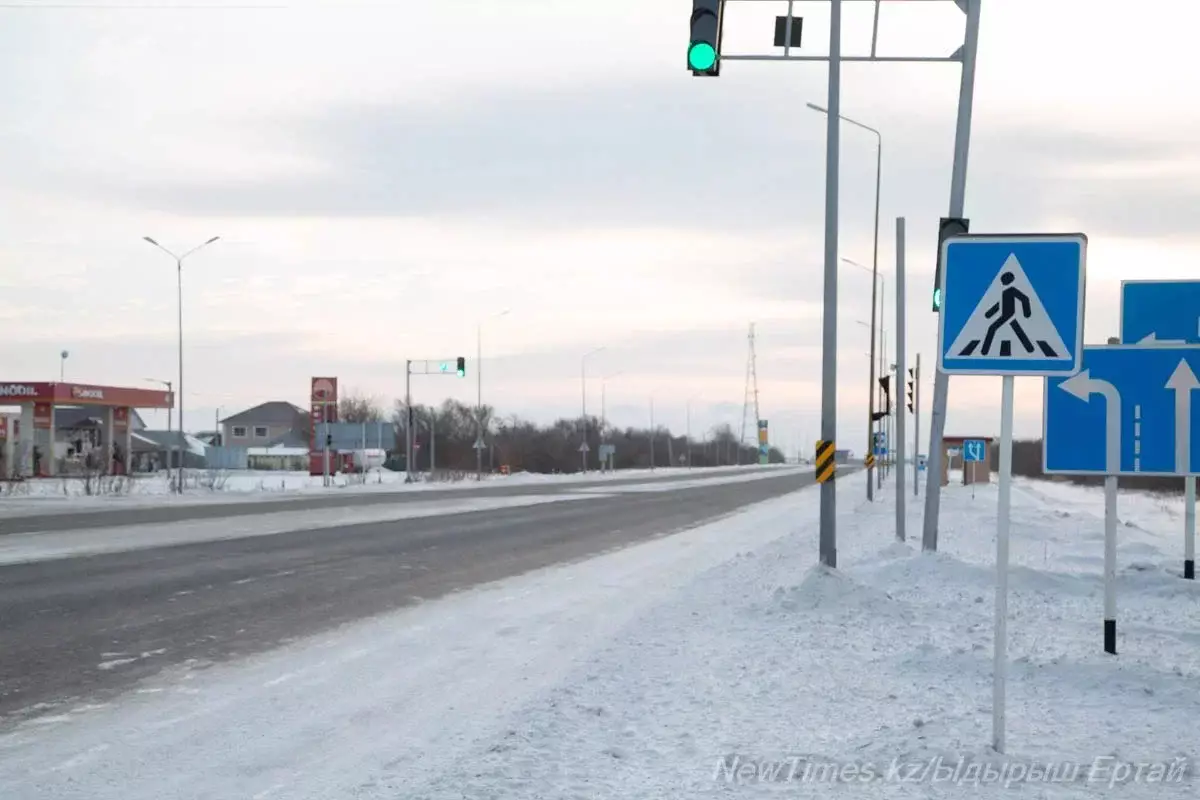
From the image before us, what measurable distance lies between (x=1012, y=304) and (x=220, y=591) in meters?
11.7

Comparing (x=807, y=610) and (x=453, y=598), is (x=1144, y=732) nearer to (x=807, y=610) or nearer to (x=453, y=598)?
(x=807, y=610)

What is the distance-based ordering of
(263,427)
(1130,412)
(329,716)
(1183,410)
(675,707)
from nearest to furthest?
(329,716) < (675,707) < (1183,410) < (1130,412) < (263,427)

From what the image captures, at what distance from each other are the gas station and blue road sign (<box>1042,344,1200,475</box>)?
6024cm

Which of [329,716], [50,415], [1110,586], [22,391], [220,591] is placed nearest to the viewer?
[329,716]

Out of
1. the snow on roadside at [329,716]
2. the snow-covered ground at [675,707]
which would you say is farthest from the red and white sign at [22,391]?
the snow on roadside at [329,716]

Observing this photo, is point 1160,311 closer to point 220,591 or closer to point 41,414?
point 220,591

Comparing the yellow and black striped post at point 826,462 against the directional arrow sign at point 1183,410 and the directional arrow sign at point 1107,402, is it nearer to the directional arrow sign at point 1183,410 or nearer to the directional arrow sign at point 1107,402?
the directional arrow sign at point 1183,410

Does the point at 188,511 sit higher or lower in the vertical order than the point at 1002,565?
lower

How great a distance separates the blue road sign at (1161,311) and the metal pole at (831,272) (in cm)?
386

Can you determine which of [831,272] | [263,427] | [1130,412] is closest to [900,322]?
[831,272]

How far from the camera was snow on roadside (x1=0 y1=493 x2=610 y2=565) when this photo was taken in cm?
2245

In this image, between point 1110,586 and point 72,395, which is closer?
point 1110,586

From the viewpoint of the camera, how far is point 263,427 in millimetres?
160750

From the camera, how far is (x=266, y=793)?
22.3 ft
